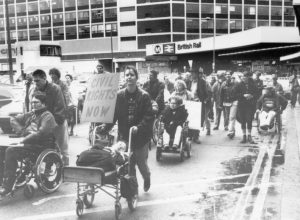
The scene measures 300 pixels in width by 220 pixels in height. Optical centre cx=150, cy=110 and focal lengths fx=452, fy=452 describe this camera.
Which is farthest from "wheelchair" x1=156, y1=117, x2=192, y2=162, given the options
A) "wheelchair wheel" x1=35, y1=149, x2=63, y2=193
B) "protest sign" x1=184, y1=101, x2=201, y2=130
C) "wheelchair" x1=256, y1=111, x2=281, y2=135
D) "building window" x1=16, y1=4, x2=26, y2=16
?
"building window" x1=16, y1=4, x2=26, y2=16

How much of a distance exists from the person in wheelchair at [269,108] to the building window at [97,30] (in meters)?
65.6

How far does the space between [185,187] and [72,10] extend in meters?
75.1

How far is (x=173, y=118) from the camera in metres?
9.58

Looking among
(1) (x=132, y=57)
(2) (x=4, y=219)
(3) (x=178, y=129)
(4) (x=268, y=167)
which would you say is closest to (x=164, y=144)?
(3) (x=178, y=129)

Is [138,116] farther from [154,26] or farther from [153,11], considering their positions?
[154,26]

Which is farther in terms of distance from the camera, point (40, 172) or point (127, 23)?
point (127, 23)

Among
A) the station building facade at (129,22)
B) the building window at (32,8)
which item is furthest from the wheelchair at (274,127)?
the building window at (32,8)

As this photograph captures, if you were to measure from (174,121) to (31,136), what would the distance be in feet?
12.0

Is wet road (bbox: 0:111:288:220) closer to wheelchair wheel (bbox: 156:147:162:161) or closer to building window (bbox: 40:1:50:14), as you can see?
wheelchair wheel (bbox: 156:147:162:161)

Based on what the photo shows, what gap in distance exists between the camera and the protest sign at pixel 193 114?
35.8 ft

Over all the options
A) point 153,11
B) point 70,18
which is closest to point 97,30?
point 70,18

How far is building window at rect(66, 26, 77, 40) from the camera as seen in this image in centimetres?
7919

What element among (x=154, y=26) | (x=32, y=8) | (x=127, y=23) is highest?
(x=32, y=8)

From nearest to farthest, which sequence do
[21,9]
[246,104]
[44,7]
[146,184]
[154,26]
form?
1. [146,184]
2. [246,104]
3. [154,26]
4. [44,7]
5. [21,9]
